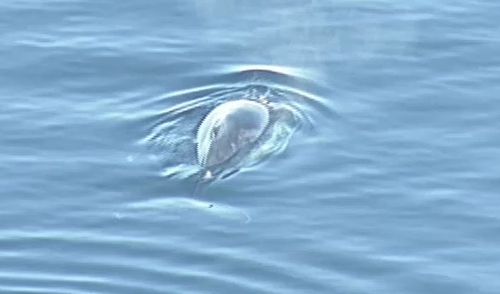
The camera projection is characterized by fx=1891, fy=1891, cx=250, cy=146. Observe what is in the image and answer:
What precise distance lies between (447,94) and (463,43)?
1.96 metres

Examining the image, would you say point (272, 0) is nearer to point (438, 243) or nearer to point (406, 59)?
point (406, 59)

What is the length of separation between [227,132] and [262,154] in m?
0.55

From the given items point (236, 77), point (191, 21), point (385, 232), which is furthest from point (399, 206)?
point (191, 21)

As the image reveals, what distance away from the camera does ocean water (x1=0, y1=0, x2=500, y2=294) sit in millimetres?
22406

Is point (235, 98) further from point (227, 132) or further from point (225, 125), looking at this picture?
point (227, 132)

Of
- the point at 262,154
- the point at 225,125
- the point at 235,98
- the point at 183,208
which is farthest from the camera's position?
the point at 235,98

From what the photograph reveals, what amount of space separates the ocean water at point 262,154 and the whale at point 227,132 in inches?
9.8

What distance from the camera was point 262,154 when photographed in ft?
82.1

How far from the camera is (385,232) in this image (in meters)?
23.2

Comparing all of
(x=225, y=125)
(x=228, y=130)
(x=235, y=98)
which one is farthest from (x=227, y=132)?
(x=235, y=98)

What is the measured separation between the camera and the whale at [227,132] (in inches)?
971

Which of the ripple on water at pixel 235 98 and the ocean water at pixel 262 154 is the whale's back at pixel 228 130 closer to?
the ripple on water at pixel 235 98

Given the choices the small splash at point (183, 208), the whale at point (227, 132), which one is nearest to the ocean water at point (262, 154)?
the small splash at point (183, 208)

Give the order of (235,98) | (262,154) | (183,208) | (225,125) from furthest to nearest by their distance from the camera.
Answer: (235,98), (225,125), (262,154), (183,208)
